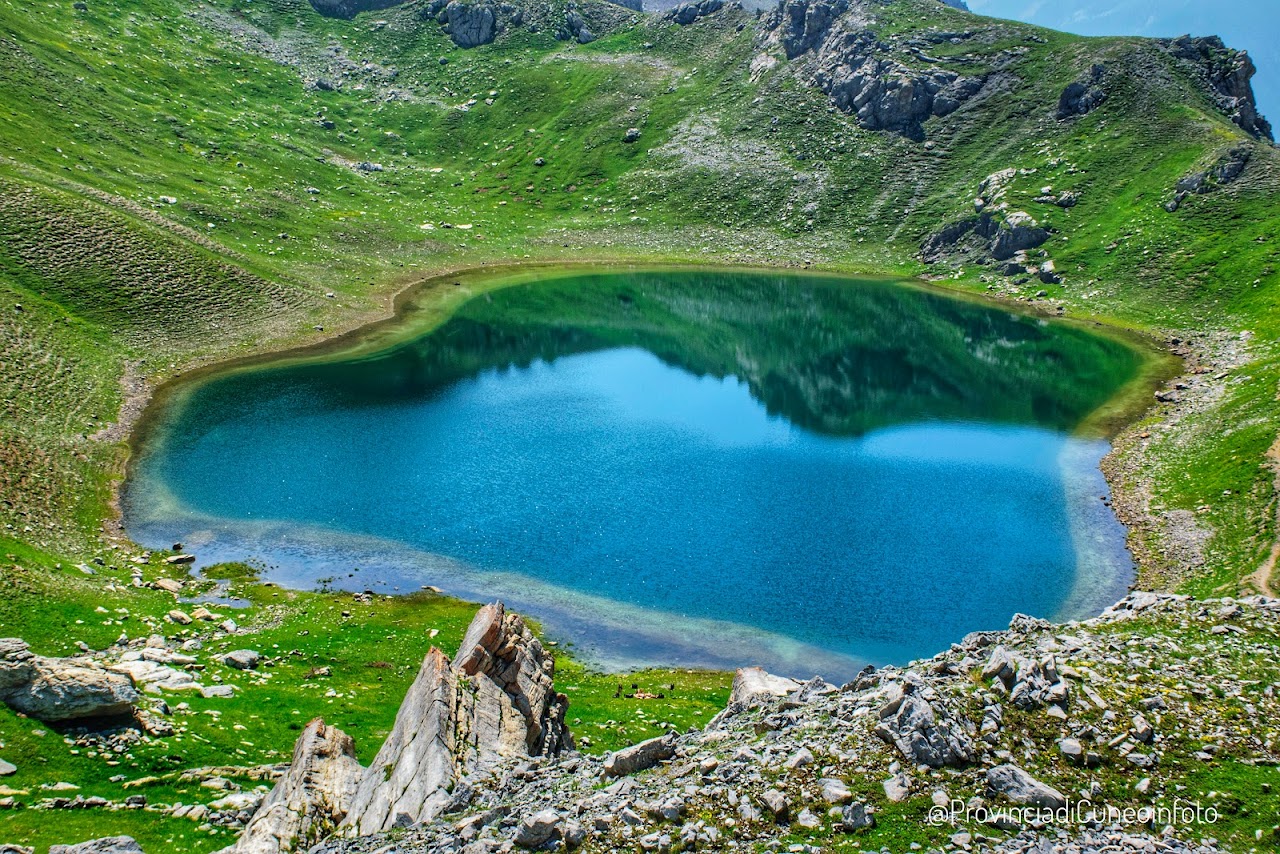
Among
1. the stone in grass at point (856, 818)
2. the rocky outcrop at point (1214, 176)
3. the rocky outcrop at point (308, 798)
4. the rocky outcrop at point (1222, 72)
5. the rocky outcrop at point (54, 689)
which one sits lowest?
the rocky outcrop at point (308, 798)

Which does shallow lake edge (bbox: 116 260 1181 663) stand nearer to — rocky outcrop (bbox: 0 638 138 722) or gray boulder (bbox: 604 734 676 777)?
rocky outcrop (bbox: 0 638 138 722)

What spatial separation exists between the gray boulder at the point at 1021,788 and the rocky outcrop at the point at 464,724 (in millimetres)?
12885

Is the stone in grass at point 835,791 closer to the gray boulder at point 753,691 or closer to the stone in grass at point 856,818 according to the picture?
the stone in grass at point 856,818

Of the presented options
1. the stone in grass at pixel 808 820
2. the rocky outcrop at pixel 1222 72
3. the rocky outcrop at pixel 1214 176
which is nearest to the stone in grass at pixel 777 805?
the stone in grass at pixel 808 820

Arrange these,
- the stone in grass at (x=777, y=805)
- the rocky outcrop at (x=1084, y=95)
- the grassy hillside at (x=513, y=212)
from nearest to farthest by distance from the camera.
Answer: the stone in grass at (x=777, y=805) < the grassy hillside at (x=513, y=212) < the rocky outcrop at (x=1084, y=95)

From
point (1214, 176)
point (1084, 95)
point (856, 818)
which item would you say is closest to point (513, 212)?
point (1084, 95)

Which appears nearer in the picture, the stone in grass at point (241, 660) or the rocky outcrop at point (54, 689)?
the rocky outcrop at point (54, 689)

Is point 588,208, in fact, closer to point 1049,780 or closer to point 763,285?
point 763,285

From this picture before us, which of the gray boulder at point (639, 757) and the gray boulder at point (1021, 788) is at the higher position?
the gray boulder at point (1021, 788)

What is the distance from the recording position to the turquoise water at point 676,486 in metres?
48.0

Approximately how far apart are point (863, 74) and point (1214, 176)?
6998 cm

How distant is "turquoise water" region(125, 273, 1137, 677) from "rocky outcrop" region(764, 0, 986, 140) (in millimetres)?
81137

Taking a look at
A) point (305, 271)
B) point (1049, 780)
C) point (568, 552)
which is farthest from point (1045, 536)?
point (305, 271)

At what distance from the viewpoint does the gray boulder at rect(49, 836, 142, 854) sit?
19.1 m
